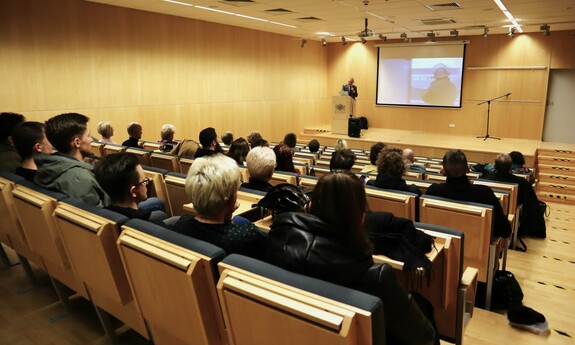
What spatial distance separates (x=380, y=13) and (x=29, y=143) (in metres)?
7.33

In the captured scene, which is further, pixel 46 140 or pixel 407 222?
pixel 46 140

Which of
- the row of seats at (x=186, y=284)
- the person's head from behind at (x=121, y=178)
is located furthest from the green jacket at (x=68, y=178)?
the person's head from behind at (x=121, y=178)

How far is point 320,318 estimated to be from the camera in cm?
125

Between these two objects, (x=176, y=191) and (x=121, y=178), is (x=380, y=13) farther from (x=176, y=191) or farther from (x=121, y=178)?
(x=121, y=178)

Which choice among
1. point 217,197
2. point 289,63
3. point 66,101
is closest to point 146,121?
point 66,101

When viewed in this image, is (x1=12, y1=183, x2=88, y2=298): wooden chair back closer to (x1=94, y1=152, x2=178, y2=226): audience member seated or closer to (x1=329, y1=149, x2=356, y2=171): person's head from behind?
(x1=94, y1=152, x2=178, y2=226): audience member seated

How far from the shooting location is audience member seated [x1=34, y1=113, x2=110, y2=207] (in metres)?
2.75

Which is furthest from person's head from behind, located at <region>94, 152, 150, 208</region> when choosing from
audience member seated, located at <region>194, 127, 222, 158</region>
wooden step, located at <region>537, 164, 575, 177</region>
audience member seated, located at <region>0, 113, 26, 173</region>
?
wooden step, located at <region>537, 164, 575, 177</region>

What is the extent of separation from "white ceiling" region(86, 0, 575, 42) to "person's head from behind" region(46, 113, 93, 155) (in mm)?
5222

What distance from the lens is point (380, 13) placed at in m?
8.52

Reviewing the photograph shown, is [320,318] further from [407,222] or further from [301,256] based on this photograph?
[407,222]

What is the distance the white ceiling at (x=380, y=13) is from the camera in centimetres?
748

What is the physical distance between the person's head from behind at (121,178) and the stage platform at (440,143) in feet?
29.1

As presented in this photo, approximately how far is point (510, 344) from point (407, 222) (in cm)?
167
